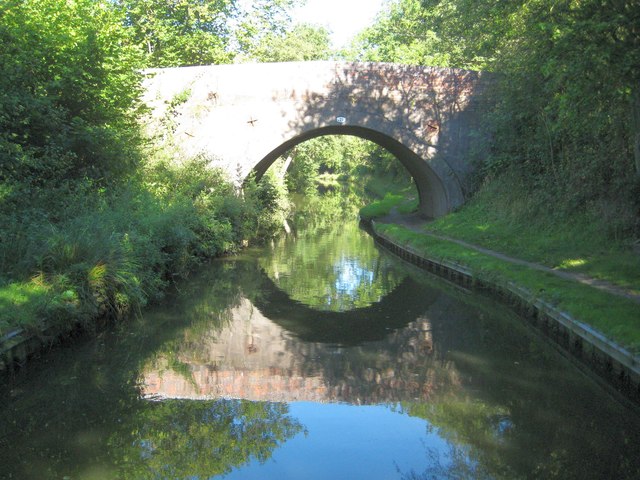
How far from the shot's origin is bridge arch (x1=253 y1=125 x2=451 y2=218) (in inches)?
779

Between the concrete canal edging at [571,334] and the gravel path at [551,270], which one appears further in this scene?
the gravel path at [551,270]

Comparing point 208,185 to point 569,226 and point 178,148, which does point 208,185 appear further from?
point 569,226

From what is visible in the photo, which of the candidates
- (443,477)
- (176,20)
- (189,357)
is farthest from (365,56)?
(443,477)

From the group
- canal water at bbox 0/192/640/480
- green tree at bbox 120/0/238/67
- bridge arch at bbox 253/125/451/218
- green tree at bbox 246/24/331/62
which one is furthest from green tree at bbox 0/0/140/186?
green tree at bbox 246/24/331/62

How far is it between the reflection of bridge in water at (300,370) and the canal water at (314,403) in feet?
0.08

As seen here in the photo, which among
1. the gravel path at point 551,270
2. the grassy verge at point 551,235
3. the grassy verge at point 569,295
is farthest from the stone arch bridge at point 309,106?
the grassy verge at point 569,295

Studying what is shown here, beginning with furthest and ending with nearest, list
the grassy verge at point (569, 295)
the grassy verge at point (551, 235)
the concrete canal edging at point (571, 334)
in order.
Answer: the grassy verge at point (551, 235)
the grassy verge at point (569, 295)
the concrete canal edging at point (571, 334)

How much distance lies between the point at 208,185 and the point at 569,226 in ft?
29.9

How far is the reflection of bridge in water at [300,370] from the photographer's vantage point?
661 cm

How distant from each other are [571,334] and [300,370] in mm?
3259

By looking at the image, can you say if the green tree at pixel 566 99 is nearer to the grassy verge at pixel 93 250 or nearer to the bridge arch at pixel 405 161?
the bridge arch at pixel 405 161

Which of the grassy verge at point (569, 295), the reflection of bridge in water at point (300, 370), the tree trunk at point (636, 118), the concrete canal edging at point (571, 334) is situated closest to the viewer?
the concrete canal edging at point (571, 334)

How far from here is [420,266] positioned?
14.9m

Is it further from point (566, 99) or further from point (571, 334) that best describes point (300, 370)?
point (566, 99)
